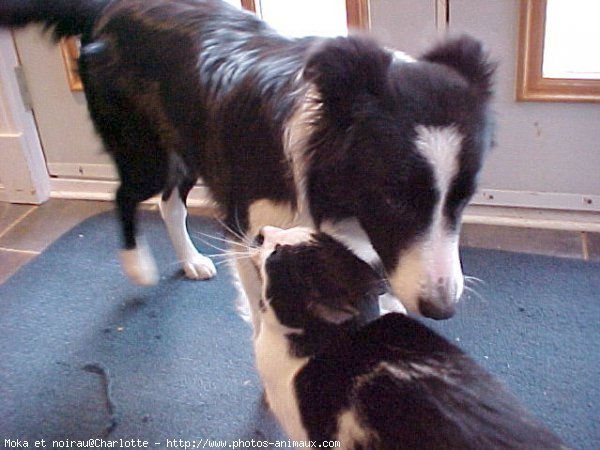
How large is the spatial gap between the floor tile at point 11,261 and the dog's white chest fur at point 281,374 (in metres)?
1.27

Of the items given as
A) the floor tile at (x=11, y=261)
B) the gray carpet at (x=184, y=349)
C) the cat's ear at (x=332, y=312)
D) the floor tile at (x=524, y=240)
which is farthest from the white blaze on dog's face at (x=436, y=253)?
the floor tile at (x=11, y=261)

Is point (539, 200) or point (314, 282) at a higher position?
point (314, 282)

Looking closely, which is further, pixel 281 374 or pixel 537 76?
pixel 537 76

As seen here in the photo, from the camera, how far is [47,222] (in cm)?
252

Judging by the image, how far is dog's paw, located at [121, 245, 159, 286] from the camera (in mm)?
2002

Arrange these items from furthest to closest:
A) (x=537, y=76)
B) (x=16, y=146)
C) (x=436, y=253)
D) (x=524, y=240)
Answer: (x=16, y=146)
(x=524, y=240)
(x=537, y=76)
(x=436, y=253)

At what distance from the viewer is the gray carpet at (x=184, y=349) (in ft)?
5.18

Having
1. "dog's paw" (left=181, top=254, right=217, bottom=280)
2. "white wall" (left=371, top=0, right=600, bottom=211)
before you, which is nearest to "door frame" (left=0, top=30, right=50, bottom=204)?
"dog's paw" (left=181, top=254, right=217, bottom=280)

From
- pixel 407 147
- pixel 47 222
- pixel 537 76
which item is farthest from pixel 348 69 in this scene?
pixel 47 222

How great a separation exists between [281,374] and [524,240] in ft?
3.89

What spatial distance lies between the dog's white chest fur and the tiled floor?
3.53ft

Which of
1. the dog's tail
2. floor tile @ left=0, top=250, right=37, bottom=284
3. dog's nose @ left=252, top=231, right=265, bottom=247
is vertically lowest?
floor tile @ left=0, top=250, right=37, bottom=284

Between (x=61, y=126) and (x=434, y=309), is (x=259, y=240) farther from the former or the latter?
(x=61, y=126)

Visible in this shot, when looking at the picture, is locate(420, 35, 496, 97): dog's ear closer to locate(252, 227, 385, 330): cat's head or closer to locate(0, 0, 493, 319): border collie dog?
locate(0, 0, 493, 319): border collie dog
